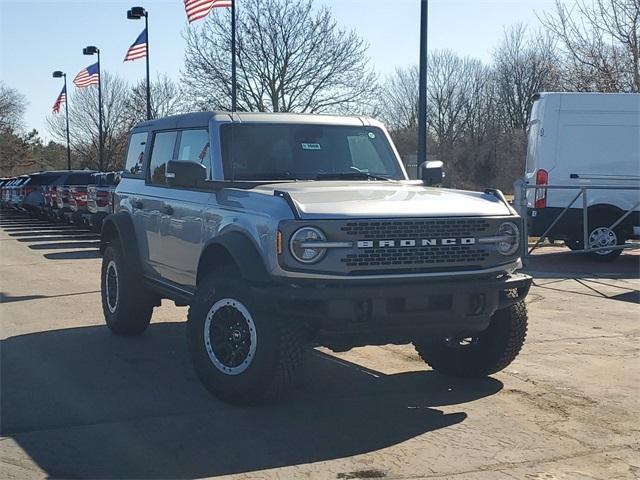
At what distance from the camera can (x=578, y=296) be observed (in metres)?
11.2

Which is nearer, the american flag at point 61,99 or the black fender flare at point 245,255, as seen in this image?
the black fender flare at point 245,255

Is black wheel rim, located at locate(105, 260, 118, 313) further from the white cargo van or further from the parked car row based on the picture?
the parked car row

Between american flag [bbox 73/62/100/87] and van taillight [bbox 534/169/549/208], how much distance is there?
22642mm

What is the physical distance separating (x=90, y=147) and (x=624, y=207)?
4646 centimetres

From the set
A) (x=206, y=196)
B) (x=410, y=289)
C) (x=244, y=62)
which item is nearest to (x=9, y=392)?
(x=206, y=196)

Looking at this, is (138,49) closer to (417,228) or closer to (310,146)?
(310,146)

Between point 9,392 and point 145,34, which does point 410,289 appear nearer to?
point 9,392

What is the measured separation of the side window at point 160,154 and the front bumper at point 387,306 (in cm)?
282

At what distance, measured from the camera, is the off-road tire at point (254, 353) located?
18.0ft

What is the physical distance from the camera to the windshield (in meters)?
6.86

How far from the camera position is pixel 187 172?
6516mm

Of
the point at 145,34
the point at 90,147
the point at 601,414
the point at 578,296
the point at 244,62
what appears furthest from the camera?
the point at 90,147

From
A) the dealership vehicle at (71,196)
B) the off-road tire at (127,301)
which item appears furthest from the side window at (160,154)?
the dealership vehicle at (71,196)

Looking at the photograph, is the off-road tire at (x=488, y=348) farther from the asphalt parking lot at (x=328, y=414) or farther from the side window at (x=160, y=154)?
the side window at (x=160, y=154)
